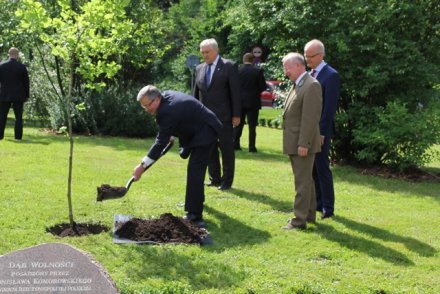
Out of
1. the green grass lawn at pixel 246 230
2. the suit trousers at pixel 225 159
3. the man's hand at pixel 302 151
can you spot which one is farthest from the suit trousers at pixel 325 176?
the suit trousers at pixel 225 159

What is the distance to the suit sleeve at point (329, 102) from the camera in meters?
7.42

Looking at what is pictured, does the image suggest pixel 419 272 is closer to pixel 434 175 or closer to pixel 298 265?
pixel 298 265

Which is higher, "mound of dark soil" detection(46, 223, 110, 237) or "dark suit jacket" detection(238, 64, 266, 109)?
"dark suit jacket" detection(238, 64, 266, 109)

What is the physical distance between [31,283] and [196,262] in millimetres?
1823

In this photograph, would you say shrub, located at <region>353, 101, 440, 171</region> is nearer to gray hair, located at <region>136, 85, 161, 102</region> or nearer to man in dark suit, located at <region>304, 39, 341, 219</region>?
man in dark suit, located at <region>304, 39, 341, 219</region>

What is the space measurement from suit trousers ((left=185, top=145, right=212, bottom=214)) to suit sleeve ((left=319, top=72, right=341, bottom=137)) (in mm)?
1494

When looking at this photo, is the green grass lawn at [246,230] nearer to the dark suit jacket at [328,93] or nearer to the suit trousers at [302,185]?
the suit trousers at [302,185]

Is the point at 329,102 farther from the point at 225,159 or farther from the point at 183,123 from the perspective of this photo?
the point at 225,159

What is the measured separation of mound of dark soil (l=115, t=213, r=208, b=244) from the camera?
6.37m

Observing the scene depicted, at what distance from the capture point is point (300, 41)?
11.8 metres

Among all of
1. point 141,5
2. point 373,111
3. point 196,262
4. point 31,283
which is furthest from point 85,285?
point 141,5

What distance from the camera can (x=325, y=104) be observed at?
294 inches

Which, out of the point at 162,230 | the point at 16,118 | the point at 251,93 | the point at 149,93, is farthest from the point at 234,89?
the point at 16,118

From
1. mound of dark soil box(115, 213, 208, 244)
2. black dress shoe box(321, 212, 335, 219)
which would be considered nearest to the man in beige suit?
black dress shoe box(321, 212, 335, 219)
